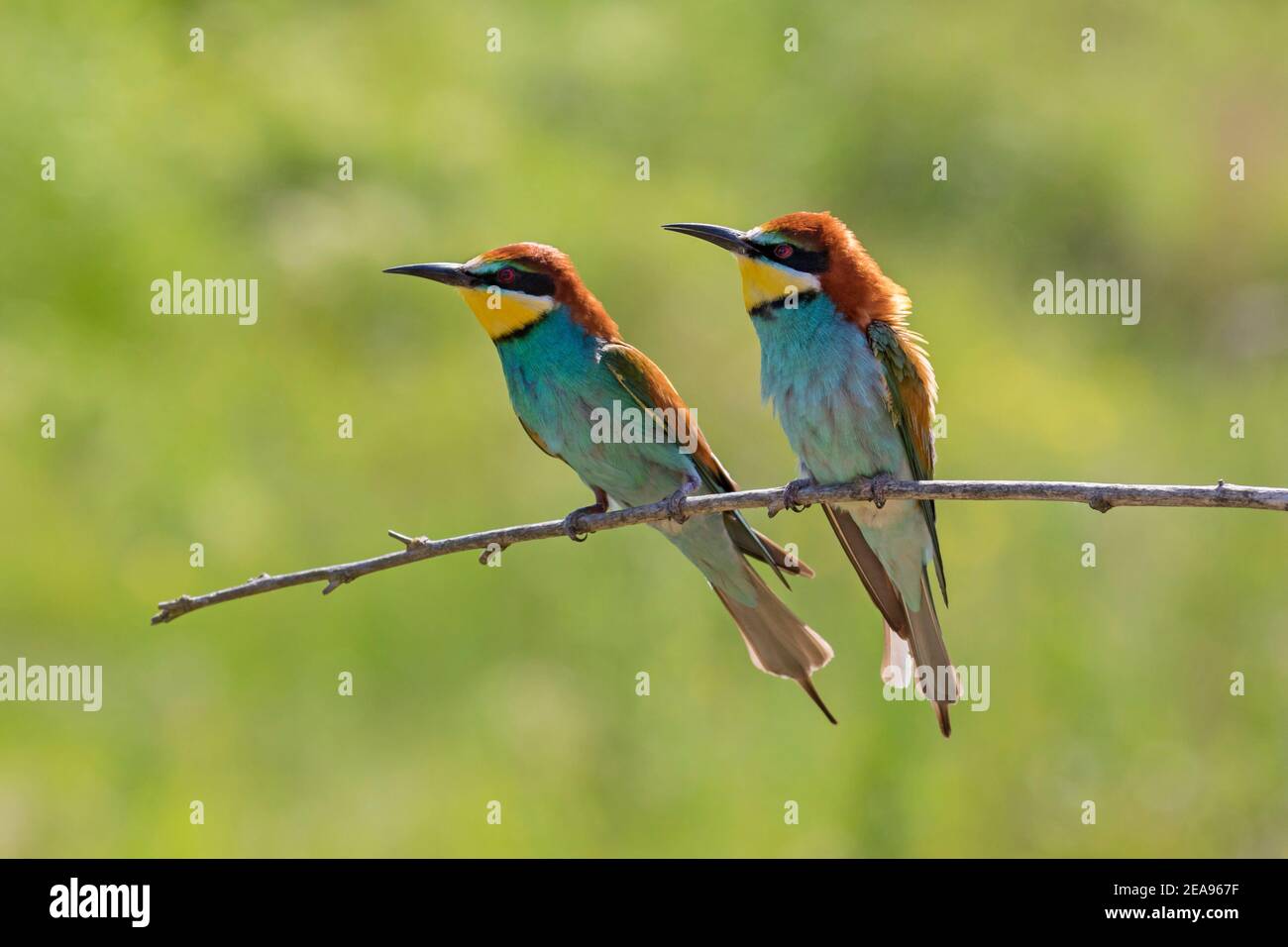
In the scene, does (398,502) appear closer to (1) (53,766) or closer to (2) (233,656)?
(2) (233,656)

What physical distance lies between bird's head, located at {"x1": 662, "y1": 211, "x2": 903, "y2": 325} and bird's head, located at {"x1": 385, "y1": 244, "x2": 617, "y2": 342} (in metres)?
0.36

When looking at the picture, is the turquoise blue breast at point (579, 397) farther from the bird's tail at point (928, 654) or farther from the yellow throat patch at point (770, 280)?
the bird's tail at point (928, 654)

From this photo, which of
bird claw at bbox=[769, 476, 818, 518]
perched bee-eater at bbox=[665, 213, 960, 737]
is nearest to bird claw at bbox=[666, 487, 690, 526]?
bird claw at bbox=[769, 476, 818, 518]

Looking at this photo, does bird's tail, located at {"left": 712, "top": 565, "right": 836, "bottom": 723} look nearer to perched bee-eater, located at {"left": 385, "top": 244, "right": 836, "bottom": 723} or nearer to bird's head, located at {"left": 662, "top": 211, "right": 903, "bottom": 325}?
perched bee-eater, located at {"left": 385, "top": 244, "right": 836, "bottom": 723}

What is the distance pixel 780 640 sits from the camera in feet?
11.5

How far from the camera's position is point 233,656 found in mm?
6023

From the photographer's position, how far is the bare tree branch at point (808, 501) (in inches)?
102

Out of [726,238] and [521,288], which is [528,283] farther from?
[726,238]

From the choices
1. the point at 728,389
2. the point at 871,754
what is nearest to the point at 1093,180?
the point at 728,389

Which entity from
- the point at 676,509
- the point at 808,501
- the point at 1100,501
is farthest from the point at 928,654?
the point at 1100,501

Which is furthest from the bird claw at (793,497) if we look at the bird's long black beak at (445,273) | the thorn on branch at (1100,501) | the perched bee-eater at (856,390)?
the bird's long black beak at (445,273)

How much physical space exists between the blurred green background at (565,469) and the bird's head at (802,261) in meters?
2.70

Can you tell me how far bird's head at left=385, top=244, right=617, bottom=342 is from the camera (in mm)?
3539

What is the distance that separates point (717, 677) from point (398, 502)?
1.34 m
